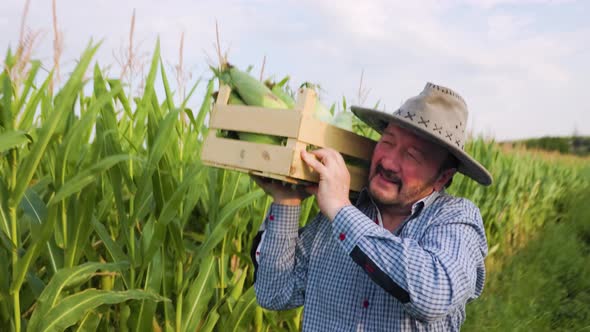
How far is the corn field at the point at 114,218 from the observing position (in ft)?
6.28

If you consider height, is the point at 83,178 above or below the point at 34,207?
above

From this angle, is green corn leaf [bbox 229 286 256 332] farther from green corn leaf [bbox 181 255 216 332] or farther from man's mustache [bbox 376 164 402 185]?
man's mustache [bbox 376 164 402 185]

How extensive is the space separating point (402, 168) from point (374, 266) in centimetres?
32

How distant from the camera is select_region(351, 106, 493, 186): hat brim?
1.61 m

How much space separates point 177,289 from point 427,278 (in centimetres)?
123

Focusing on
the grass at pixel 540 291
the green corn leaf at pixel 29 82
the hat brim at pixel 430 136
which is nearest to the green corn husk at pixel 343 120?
the hat brim at pixel 430 136

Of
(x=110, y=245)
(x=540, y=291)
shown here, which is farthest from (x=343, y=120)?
(x=540, y=291)

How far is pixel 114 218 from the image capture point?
245cm

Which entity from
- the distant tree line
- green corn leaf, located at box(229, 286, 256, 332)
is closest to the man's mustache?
green corn leaf, located at box(229, 286, 256, 332)

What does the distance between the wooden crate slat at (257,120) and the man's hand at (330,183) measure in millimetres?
84

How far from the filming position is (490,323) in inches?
171

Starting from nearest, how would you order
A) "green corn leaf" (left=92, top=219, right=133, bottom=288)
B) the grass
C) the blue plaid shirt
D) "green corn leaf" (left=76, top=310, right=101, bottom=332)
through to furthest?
the blue plaid shirt < "green corn leaf" (left=92, top=219, right=133, bottom=288) < "green corn leaf" (left=76, top=310, right=101, bottom=332) < the grass

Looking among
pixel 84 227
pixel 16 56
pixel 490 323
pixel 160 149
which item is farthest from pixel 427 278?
pixel 490 323

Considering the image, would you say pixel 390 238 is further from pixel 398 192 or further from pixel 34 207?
pixel 34 207
